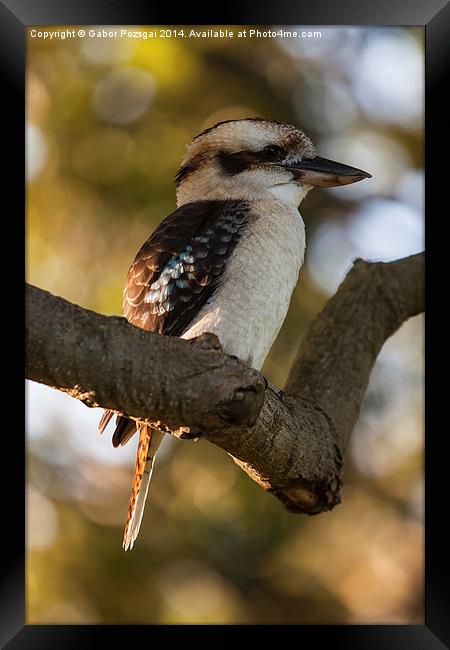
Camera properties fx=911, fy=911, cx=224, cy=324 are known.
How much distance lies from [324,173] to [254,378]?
109 cm

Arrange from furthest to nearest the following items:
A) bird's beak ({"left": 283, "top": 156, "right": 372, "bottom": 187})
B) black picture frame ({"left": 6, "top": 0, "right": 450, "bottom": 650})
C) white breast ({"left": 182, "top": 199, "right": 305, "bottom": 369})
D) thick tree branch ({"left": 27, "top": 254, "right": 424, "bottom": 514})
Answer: bird's beak ({"left": 283, "top": 156, "right": 372, "bottom": 187})
white breast ({"left": 182, "top": 199, "right": 305, "bottom": 369})
black picture frame ({"left": 6, "top": 0, "right": 450, "bottom": 650})
thick tree branch ({"left": 27, "top": 254, "right": 424, "bottom": 514})

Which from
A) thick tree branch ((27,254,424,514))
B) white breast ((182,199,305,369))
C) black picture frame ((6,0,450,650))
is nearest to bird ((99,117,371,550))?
white breast ((182,199,305,369))

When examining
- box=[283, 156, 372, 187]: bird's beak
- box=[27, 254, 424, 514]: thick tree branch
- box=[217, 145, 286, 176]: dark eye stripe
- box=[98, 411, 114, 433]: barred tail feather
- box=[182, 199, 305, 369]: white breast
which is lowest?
box=[98, 411, 114, 433]: barred tail feather

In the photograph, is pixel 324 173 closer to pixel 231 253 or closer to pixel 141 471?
pixel 231 253

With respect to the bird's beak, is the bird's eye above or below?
above

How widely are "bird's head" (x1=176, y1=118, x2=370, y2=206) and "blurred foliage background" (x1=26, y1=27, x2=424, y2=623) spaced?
1.10 ft

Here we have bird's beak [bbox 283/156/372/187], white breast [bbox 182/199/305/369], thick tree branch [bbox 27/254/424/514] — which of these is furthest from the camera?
bird's beak [bbox 283/156/372/187]

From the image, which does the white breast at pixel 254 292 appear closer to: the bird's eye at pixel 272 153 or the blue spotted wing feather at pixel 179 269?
the blue spotted wing feather at pixel 179 269

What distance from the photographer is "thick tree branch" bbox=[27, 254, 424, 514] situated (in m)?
1.51

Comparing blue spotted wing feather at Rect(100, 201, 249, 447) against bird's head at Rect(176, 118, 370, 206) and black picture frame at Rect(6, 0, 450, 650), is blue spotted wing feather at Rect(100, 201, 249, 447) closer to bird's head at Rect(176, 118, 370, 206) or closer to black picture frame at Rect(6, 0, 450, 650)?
bird's head at Rect(176, 118, 370, 206)
